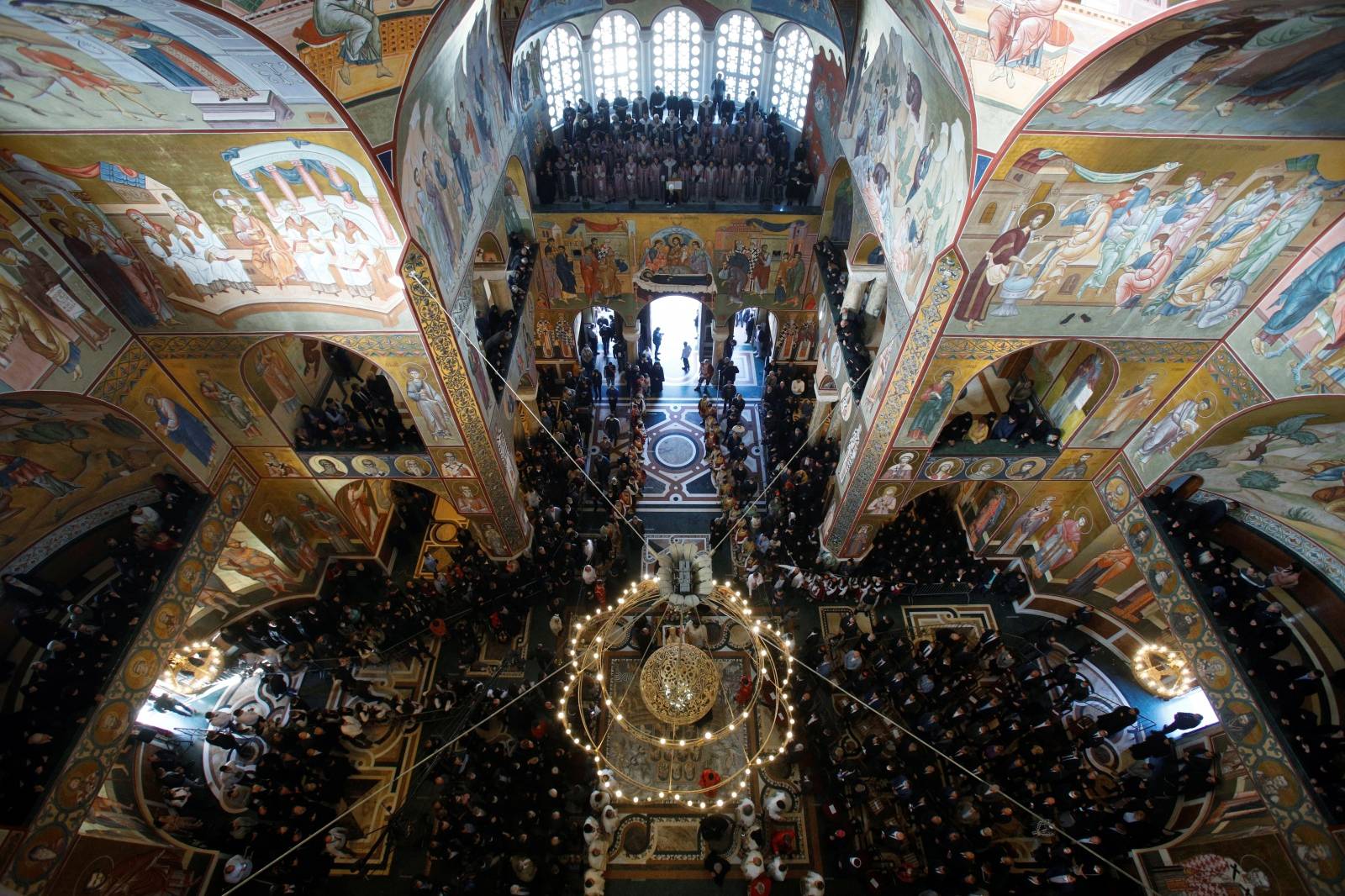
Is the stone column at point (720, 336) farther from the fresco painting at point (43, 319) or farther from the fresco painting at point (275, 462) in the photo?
the fresco painting at point (43, 319)

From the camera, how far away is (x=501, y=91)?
1850 cm

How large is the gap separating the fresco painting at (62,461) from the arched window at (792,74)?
2207 cm

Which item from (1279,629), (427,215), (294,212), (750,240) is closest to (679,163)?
(750,240)

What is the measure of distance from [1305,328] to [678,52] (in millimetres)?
20912

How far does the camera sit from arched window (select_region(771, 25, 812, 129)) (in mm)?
22672

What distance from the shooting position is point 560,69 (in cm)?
2375

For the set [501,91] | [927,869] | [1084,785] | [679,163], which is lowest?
[927,869]

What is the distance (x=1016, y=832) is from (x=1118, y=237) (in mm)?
13243

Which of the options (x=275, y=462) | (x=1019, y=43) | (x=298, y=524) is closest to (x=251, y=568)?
(x=298, y=524)

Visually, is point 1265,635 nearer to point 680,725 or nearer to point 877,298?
point 877,298

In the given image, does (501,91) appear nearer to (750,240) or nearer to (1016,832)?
(750,240)

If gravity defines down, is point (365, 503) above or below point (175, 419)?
above

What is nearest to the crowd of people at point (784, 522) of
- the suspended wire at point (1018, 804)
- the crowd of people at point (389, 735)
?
the suspended wire at point (1018, 804)

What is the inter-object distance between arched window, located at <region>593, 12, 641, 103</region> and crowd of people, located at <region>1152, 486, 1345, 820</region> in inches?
861
